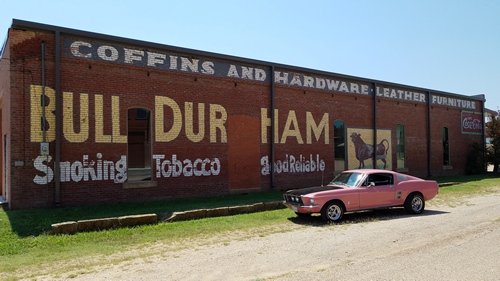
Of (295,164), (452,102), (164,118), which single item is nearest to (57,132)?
(164,118)

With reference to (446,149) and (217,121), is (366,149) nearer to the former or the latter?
(446,149)

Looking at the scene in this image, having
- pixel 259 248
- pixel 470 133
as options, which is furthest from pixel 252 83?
pixel 470 133

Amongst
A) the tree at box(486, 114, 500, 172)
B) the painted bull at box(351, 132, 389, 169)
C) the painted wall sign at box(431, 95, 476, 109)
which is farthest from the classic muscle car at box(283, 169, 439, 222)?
the tree at box(486, 114, 500, 172)

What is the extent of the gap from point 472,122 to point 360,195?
24.7 metres

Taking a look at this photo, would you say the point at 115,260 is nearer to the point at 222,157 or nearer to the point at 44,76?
the point at 44,76

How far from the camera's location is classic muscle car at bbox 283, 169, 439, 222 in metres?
11.0

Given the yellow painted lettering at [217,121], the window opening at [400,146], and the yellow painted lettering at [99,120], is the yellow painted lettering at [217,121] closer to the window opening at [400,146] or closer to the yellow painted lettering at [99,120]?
the yellow painted lettering at [99,120]

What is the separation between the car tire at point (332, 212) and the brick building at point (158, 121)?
682 centimetres

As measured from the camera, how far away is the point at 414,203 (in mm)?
12547

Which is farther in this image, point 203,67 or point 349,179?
point 203,67

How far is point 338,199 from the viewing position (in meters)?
11.2

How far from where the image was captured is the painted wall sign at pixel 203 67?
45.7 ft

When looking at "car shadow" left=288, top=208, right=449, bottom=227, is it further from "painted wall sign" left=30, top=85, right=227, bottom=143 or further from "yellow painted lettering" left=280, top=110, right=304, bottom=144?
"yellow painted lettering" left=280, top=110, right=304, bottom=144

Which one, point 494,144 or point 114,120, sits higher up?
point 114,120
